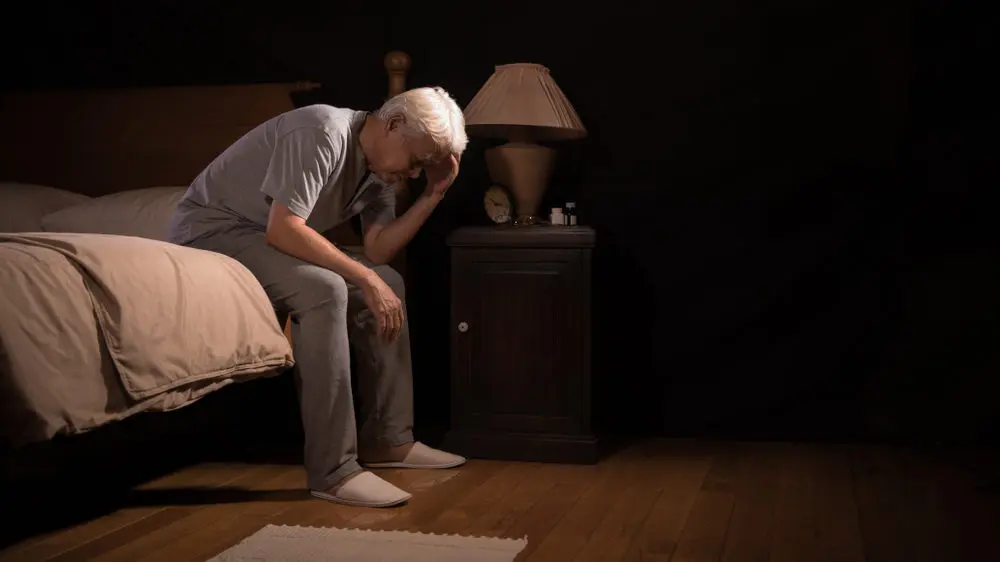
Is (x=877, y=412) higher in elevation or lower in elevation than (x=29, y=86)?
lower

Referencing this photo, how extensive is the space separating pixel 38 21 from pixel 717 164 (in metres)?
→ 2.66

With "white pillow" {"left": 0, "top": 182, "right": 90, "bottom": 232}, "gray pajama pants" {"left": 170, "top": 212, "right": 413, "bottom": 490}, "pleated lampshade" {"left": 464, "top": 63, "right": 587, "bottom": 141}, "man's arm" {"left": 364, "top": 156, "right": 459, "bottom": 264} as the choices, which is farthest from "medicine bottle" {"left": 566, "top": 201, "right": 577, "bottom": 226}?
"white pillow" {"left": 0, "top": 182, "right": 90, "bottom": 232}

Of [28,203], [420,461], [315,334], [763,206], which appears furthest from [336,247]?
[763,206]

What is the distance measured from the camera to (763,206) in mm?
3209

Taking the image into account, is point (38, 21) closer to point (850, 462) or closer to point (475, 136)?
point (475, 136)

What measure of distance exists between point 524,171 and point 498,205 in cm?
14

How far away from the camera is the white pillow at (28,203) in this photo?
3.14m

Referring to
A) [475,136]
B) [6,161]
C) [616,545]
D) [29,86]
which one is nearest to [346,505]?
[616,545]

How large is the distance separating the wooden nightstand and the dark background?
176mm

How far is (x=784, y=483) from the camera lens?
2566 millimetres

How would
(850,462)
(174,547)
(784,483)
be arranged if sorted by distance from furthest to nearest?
(850,462), (784,483), (174,547)

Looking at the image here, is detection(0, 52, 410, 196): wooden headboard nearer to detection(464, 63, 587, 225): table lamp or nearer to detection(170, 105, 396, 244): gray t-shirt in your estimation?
detection(464, 63, 587, 225): table lamp

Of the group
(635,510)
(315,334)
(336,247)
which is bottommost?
(635,510)

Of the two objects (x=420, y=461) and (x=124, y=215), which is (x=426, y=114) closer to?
(x=420, y=461)
